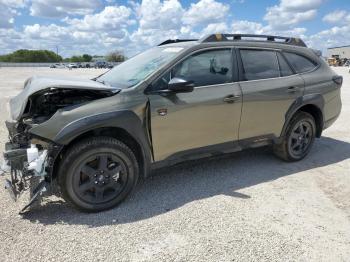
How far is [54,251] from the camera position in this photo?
10.1 feet

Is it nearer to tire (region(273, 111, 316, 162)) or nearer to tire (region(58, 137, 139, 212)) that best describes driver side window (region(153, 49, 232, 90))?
tire (region(58, 137, 139, 212))

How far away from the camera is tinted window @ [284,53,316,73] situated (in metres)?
5.23

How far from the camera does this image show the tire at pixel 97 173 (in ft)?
11.5

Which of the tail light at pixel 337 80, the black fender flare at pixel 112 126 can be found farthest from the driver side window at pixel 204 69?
the tail light at pixel 337 80

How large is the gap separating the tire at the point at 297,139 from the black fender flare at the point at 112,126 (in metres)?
2.37

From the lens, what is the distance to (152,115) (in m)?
3.83

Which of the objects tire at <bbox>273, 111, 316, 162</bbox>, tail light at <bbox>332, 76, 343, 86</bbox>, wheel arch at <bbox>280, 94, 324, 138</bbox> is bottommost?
tire at <bbox>273, 111, 316, 162</bbox>

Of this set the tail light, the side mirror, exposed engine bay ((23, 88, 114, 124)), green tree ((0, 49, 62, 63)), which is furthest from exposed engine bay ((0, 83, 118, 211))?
green tree ((0, 49, 62, 63))

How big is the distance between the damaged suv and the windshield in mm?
25

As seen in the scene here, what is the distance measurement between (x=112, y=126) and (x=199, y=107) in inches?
43.3

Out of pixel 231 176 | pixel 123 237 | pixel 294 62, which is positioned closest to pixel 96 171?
pixel 123 237

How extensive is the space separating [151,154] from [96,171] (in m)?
0.65

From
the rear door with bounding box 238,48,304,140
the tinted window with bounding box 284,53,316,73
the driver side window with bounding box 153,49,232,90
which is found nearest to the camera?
the driver side window with bounding box 153,49,232,90

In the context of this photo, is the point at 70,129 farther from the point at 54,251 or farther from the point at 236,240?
the point at 236,240
